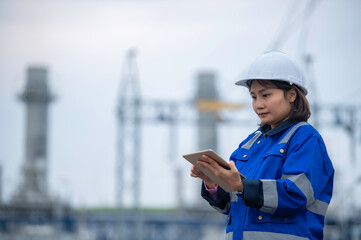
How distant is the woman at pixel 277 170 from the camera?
260cm

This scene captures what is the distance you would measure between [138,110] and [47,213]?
11618 millimetres

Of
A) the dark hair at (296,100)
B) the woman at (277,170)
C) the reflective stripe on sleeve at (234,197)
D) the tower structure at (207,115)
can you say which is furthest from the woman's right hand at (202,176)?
the tower structure at (207,115)

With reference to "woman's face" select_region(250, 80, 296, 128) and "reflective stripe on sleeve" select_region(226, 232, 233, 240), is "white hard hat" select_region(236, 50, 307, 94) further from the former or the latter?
"reflective stripe on sleeve" select_region(226, 232, 233, 240)

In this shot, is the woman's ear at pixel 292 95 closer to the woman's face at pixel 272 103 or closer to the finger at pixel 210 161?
the woman's face at pixel 272 103

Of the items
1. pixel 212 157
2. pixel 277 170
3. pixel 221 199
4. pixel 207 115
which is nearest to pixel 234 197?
pixel 221 199

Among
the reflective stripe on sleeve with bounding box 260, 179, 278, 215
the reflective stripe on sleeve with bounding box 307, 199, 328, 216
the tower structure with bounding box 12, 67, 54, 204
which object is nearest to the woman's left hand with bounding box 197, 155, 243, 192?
the reflective stripe on sleeve with bounding box 260, 179, 278, 215

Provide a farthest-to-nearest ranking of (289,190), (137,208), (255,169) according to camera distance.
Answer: (137,208) < (255,169) < (289,190)

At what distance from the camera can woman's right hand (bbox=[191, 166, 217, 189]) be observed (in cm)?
280

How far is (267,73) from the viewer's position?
283 cm

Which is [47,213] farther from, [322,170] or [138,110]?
[322,170]

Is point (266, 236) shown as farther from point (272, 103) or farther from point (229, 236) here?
point (272, 103)

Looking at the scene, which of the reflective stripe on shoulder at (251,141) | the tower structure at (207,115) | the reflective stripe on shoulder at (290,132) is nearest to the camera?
the reflective stripe on shoulder at (290,132)

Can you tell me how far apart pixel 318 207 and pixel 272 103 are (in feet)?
1.71

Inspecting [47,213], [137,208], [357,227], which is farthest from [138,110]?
[357,227]
